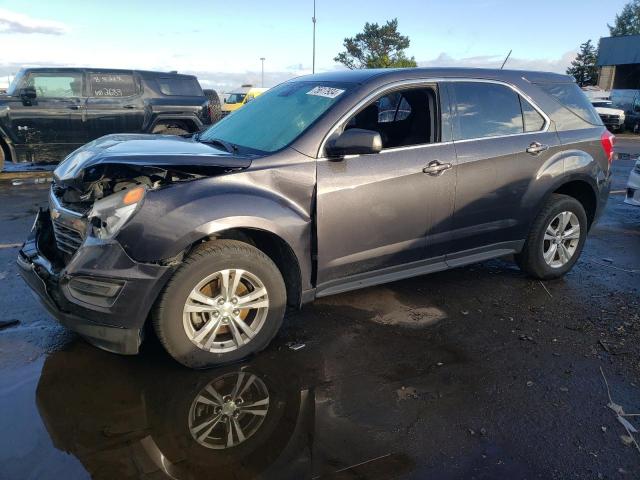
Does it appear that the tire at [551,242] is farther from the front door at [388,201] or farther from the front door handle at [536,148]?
the front door at [388,201]

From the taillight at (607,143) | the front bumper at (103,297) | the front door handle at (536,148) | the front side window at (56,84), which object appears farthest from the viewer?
the front side window at (56,84)

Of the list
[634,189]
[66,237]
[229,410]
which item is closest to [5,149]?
[66,237]

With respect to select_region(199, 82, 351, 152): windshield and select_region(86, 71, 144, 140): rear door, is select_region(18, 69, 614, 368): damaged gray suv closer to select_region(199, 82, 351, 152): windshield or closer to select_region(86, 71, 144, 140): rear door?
select_region(199, 82, 351, 152): windshield

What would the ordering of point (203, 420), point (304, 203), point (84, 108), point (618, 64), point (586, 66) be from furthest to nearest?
point (586, 66)
point (618, 64)
point (84, 108)
point (304, 203)
point (203, 420)

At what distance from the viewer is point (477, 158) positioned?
4.08 meters

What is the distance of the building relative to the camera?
39375 mm

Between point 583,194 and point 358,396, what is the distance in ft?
10.9

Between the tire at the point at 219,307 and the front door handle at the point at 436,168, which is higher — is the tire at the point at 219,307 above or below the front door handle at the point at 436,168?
below

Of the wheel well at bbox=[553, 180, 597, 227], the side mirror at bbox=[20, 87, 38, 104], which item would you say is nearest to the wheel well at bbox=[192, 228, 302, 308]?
the wheel well at bbox=[553, 180, 597, 227]

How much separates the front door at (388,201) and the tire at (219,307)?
0.44 metres

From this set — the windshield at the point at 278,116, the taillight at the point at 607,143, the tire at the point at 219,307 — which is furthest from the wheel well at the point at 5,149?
the taillight at the point at 607,143

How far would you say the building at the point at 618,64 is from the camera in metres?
39.4

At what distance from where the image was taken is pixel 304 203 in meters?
3.38

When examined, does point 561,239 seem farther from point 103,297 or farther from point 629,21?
point 629,21
